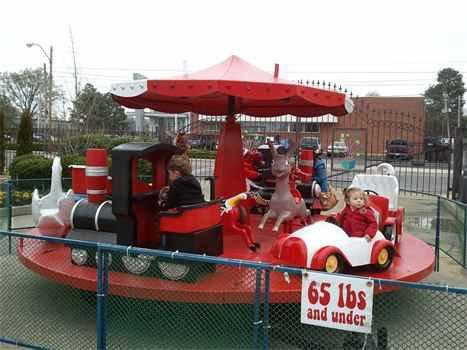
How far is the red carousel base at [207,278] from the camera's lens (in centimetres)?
427

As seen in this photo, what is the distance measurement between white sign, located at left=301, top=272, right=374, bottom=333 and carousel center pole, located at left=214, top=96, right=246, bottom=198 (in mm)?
3871

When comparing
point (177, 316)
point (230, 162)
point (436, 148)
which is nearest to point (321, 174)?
point (230, 162)

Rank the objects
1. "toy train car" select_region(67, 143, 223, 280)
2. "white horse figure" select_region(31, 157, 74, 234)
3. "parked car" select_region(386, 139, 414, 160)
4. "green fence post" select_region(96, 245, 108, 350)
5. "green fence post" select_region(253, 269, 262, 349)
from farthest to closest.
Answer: "parked car" select_region(386, 139, 414, 160)
"white horse figure" select_region(31, 157, 74, 234)
"toy train car" select_region(67, 143, 223, 280)
"green fence post" select_region(96, 245, 108, 350)
"green fence post" select_region(253, 269, 262, 349)

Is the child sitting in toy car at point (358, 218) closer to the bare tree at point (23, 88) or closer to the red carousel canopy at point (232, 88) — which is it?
the red carousel canopy at point (232, 88)

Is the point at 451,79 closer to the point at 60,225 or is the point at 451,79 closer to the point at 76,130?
the point at 76,130

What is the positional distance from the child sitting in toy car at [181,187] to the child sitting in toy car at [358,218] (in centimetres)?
156

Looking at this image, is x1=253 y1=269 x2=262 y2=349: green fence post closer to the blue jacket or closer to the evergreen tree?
the blue jacket

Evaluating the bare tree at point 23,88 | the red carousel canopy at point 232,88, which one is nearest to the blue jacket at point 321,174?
A: the red carousel canopy at point 232,88

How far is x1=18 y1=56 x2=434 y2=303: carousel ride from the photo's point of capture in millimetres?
4531

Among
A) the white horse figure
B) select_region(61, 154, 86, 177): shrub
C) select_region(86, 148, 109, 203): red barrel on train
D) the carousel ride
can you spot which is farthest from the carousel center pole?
select_region(61, 154, 86, 177): shrub

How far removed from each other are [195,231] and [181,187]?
1.52 ft

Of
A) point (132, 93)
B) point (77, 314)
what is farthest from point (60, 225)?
point (132, 93)

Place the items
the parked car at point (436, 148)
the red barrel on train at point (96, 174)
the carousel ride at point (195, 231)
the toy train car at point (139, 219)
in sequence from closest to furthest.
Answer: the carousel ride at point (195, 231), the toy train car at point (139, 219), the red barrel on train at point (96, 174), the parked car at point (436, 148)

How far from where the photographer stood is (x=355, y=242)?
192 inches
